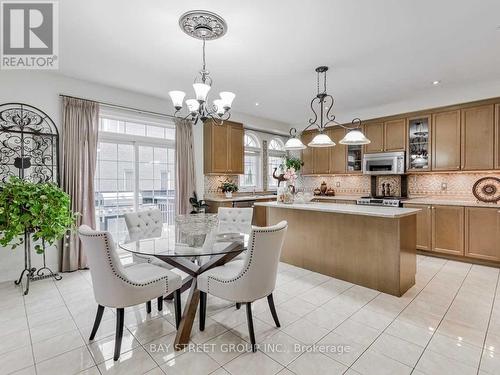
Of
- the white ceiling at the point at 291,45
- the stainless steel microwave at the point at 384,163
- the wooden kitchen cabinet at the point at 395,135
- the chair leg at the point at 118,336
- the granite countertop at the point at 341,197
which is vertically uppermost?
the white ceiling at the point at 291,45

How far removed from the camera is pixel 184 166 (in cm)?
479

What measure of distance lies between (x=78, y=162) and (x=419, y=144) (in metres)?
5.67

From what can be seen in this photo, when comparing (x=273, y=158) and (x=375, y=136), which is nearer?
(x=375, y=136)

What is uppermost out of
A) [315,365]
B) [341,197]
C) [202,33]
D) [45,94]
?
[202,33]

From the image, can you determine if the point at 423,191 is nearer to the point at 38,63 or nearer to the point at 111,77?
the point at 111,77

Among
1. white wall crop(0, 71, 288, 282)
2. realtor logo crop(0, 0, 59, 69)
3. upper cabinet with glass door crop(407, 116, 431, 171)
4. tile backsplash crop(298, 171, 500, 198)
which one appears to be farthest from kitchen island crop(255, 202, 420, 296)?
realtor logo crop(0, 0, 59, 69)

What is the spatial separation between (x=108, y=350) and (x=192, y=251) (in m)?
0.96

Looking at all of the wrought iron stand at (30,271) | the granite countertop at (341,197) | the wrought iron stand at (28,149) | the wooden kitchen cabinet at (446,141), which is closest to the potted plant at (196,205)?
the wrought iron stand at (28,149)

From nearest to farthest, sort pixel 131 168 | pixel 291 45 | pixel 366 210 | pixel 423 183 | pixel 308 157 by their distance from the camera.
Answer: pixel 291 45 < pixel 366 210 < pixel 131 168 < pixel 423 183 < pixel 308 157

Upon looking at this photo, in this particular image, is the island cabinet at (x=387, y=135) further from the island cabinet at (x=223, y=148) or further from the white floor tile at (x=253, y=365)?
the white floor tile at (x=253, y=365)

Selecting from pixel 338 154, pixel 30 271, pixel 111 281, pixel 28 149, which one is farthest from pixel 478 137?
pixel 30 271

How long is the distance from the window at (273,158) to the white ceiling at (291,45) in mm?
2682

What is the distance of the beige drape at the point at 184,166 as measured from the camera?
4.70 metres

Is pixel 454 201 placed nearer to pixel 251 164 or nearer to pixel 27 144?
pixel 251 164
